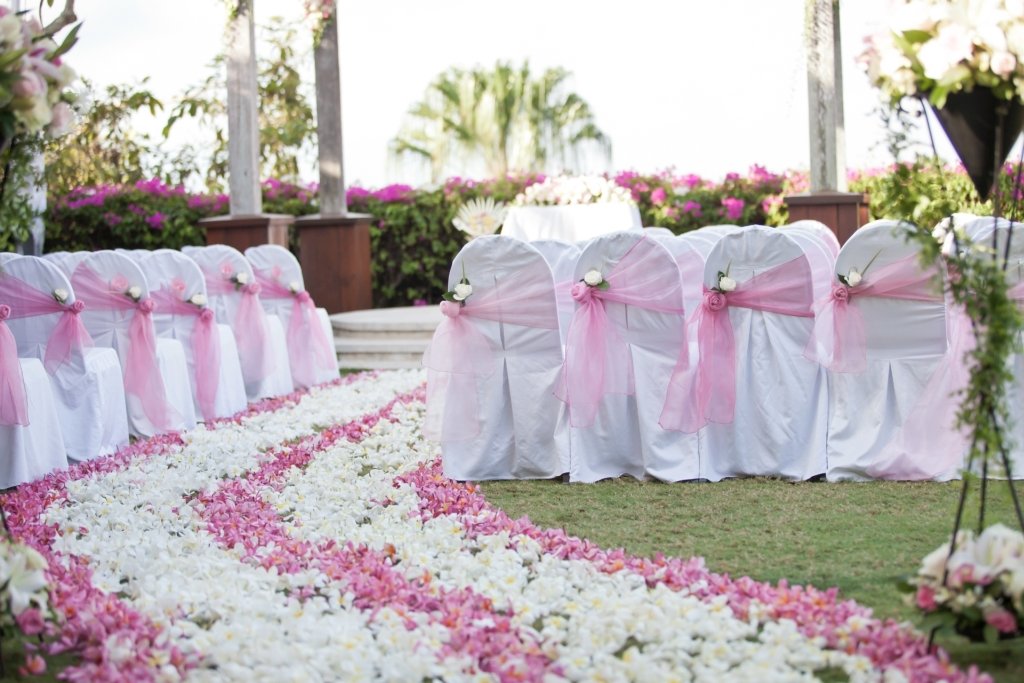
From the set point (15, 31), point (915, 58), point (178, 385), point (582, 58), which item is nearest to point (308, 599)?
point (15, 31)

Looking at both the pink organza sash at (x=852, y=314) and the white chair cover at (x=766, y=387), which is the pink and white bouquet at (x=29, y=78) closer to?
the white chair cover at (x=766, y=387)

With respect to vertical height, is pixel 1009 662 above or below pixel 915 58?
below

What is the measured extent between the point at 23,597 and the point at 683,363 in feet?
10.6

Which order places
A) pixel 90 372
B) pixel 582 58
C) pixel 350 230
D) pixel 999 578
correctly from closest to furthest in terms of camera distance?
pixel 999 578
pixel 90 372
pixel 350 230
pixel 582 58

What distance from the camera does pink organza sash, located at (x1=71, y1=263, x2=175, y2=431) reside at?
7.13 metres

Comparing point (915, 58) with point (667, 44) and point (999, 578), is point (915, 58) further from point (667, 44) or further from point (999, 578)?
point (667, 44)

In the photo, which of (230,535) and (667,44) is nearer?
(230,535)

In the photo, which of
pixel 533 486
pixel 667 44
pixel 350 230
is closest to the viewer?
pixel 533 486

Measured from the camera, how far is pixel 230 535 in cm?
450

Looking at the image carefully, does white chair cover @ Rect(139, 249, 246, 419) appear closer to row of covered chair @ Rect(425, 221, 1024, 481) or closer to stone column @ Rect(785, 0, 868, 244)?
row of covered chair @ Rect(425, 221, 1024, 481)

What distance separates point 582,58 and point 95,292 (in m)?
17.5

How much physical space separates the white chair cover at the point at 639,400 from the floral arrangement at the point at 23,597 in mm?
2756

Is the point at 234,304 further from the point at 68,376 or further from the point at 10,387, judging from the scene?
the point at 10,387

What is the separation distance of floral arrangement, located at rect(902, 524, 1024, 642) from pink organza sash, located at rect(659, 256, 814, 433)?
246 centimetres
